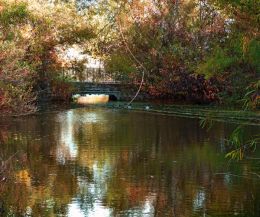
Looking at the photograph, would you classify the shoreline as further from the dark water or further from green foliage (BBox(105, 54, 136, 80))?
green foliage (BBox(105, 54, 136, 80))

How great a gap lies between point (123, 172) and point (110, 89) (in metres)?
26.0

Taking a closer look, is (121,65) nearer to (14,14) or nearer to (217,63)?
(14,14)

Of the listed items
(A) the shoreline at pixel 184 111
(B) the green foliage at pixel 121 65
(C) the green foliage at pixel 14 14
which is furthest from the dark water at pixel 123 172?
(B) the green foliage at pixel 121 65

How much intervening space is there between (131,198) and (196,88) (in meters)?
26.9

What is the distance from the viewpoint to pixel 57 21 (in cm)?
3684

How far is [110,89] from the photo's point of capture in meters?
40.2

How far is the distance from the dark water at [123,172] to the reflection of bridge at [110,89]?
15779 mm

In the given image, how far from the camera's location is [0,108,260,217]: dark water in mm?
10945

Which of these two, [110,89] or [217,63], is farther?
[110,89]

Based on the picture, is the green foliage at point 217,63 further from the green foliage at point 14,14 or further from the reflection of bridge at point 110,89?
the green foliage at point 14,14

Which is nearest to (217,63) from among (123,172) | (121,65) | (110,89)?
(121,65)

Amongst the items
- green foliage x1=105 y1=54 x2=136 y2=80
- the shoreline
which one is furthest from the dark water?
green foliage x1=105 y1=54 x2=136 y2=80

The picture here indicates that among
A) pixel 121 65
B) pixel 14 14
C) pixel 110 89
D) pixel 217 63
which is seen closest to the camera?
pixel 217 63

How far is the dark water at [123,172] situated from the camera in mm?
10945
